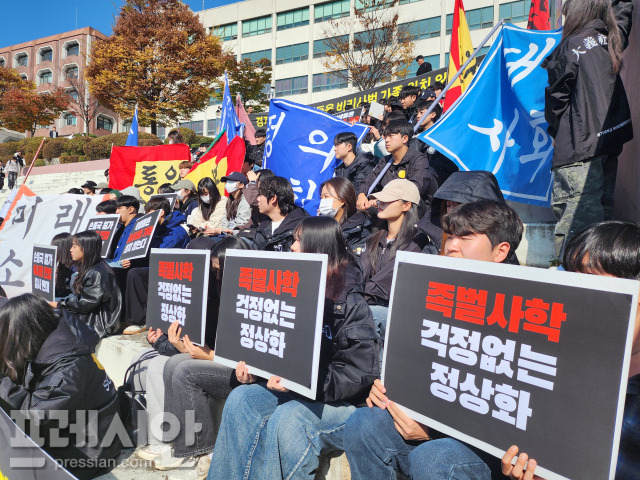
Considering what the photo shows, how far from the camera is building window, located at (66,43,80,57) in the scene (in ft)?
171

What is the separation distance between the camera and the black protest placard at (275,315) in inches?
90.3

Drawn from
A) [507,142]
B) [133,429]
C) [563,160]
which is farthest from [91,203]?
[563,160]

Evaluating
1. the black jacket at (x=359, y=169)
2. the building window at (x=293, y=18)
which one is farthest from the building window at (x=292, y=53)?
the black jacket at (x=359, y=169)

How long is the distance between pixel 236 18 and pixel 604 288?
46705 millimetres

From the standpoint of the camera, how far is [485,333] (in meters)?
1.73

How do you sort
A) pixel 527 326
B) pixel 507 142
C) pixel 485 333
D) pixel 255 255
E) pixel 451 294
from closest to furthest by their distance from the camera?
pixel 527 326
pixel 485 333
pixel 451 294
pixel 255 255
pixel 507 142

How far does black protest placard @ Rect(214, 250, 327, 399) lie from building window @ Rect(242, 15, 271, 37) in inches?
1693

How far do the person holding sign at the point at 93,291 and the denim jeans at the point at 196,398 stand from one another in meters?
2.06

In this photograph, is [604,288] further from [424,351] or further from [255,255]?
[255,255]

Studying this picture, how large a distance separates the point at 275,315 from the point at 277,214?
252cm

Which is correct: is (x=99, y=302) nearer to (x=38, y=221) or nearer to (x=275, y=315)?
(x=38, y=221)

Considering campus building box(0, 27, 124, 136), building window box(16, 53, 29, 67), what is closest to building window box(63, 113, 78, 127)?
campus building box(0, 27, 124, 136)

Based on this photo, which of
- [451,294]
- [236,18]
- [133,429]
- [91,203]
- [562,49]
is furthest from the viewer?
[236,18]

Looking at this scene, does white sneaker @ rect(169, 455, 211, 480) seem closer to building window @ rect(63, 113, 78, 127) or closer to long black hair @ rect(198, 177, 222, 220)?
long black hair @ rect(198, 177, 222, 220)
